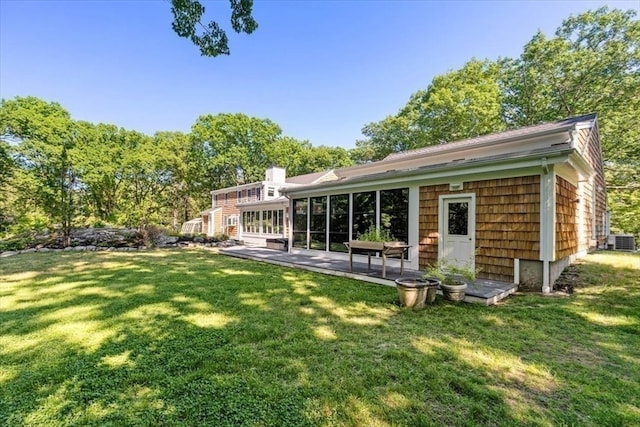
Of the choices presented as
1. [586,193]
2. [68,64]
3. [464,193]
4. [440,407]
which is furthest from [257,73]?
[440,407]

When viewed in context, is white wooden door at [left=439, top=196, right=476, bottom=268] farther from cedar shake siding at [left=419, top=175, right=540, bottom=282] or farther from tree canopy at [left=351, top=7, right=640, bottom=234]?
tree canopy at [left=351, top=7, right=640, bottom=234]

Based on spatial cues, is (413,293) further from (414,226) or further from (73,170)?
(73,170)

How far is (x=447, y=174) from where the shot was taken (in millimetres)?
6469

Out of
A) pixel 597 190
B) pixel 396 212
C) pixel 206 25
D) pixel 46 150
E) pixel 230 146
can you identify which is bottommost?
pixel 396 212

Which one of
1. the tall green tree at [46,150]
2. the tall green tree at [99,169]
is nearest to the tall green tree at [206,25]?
the tall green tree at [46,150]

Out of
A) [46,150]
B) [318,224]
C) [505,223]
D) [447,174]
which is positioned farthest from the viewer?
[46,150]

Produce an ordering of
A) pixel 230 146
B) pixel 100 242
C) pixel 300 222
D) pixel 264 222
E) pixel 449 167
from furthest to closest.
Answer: pixel 230 146, pixel 264 222, pixel 100 242, pixel 300 222, pixel 449 167

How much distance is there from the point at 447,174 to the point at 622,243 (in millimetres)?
11932

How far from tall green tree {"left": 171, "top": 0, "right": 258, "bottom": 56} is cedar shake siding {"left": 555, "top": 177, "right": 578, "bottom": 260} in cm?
660

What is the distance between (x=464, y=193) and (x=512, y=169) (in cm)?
102

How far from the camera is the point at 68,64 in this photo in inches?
390

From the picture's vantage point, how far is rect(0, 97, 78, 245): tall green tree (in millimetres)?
12273

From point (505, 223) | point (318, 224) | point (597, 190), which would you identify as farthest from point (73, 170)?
point (597, 190)

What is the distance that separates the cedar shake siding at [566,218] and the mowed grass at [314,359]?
41.3 inches
